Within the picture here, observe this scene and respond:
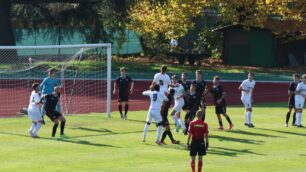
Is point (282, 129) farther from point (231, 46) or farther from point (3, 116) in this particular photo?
point (231, 46)

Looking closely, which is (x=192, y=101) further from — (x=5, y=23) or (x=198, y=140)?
(x=5, y=23)

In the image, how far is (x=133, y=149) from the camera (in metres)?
22.7

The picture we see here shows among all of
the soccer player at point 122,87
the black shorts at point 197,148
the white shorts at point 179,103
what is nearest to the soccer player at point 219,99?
the white shorts at point 179,103

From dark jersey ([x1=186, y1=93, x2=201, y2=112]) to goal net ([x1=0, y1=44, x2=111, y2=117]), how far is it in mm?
6766

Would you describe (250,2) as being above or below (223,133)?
above

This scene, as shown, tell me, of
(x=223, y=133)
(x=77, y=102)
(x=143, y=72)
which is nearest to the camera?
(x=223, y=133)

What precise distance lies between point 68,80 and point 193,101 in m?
17.6

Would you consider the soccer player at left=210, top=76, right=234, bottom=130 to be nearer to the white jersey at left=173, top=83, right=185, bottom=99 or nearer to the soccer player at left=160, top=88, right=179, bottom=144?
the white jersey at left=173, top=83, right=185, bottom=99

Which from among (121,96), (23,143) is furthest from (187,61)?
(23,143)

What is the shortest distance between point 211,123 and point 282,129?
3.04m

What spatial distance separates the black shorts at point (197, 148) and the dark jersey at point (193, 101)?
264 inches

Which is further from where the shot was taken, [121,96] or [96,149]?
[121,96]

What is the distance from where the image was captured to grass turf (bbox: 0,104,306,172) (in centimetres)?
1992

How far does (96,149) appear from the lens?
22.7 meters
